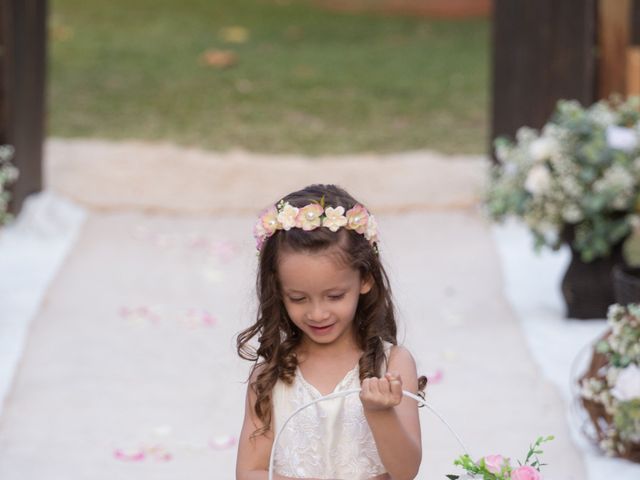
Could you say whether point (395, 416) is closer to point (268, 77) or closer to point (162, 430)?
point (162, 430)

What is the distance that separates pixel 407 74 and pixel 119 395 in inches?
335

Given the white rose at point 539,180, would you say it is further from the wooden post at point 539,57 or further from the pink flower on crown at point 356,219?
the pink flower on crown at point 356,219

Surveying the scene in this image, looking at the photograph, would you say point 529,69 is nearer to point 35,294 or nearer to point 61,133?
point 35,294

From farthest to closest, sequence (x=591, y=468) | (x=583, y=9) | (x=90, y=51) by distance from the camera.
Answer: (x=90, y=51) → (x=583, y=9) → (x=591, y=468)

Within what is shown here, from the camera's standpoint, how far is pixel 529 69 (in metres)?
7.22

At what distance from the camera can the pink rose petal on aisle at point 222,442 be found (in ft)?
14.2

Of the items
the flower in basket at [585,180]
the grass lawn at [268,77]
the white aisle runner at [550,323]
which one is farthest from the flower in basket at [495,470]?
the grass lawn at [268,77]

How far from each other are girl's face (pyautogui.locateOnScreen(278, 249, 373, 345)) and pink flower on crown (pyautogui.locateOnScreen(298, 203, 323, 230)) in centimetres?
6

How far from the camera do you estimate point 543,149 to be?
5.32 meters

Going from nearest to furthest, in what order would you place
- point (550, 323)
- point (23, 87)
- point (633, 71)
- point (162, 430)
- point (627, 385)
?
point (627, 385) < point (162, 430) < point (550, 323) < point (633, 71) < point (23, 87)

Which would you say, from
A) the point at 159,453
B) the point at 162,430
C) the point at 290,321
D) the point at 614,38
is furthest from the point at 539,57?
the point at 290,321

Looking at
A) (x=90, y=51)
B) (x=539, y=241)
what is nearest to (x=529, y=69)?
(x=539, y=241)

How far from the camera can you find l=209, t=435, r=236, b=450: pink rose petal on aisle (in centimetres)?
433

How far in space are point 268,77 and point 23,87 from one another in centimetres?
561
